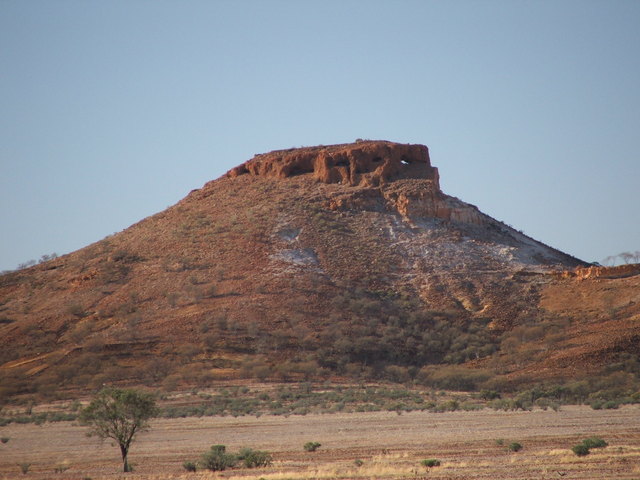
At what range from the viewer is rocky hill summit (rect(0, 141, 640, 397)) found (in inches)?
1954

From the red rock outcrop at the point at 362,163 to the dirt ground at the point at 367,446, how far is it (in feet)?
112

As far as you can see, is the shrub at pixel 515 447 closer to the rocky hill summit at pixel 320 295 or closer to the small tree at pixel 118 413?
the small tree at pixel 118 413

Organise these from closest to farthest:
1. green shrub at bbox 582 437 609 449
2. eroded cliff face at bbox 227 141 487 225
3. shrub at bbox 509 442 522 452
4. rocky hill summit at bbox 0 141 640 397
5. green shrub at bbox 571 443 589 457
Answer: green shrub at bbox 571 443 589 457, green shrub at bbox 582 437 609 449, shrub at bbox 509 442 522 452, rocky hill summit at bbox 0 141 640 397, eroded cliff face at bbox 227 141 487 225

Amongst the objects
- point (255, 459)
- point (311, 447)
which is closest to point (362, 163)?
point (311, 447)

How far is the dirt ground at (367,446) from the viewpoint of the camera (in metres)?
21.0

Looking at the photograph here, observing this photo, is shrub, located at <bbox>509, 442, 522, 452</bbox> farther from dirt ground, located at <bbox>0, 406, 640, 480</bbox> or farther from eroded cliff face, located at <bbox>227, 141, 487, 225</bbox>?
eroded cliff face, located at <bbox>227, 141, 487, 225</bbox>

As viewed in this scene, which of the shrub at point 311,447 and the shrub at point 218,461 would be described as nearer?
the shrub at point 218,461

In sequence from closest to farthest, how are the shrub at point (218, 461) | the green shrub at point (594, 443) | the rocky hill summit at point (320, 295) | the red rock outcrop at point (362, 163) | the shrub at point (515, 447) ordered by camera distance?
the green shrub at point (594, 443)
the shrub at point (218, 461)
the shrub at point (515, 447)
the rocky hill summit at point (320, 295)
the red rock outcrop at point (362, 163)

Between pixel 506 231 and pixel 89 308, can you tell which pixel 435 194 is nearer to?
pixel 506 231

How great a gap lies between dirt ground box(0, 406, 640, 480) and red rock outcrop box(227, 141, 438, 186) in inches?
1343

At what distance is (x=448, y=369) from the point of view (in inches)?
1986

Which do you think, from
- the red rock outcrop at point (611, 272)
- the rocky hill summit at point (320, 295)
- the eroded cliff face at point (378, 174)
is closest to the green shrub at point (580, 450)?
the rocky hill summit at point (320, 295)

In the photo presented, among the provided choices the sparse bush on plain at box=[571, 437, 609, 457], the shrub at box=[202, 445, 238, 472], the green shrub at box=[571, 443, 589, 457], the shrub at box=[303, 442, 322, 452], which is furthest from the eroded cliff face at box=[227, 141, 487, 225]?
the green shrub at box=[571, 443, 589, 457]

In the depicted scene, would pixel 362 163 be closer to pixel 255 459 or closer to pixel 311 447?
pixel 311 447
